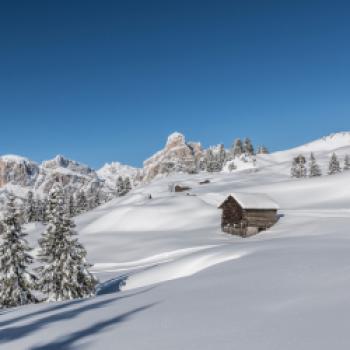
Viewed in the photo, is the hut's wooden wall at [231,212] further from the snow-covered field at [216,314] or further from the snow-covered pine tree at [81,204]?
the snow-covered pine tree at [81,204]

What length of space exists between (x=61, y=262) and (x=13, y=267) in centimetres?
260

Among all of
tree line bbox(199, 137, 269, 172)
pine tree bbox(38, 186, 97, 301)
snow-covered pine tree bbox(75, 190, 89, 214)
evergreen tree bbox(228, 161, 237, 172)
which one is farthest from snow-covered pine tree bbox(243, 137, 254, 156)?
pine tree bbox(38, 186, 97, 301)

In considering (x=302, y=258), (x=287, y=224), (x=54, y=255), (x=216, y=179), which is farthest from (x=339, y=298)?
(x=216, y=179)

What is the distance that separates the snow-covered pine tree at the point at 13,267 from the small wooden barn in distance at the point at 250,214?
1047 inches

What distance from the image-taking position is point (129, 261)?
39.1 m

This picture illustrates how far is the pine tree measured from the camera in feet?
75.6

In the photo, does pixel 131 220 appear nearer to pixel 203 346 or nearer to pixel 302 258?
pixel 302 258

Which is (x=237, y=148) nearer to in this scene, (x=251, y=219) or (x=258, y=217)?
(x=258, y=217)

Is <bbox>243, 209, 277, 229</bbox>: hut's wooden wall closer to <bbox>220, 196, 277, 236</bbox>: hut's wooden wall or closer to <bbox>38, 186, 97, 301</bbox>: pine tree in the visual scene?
<bbox>220, 196, 277, 236</bbox>: hut's wooden wall

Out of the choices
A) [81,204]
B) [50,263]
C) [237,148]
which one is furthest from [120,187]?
[50,263]

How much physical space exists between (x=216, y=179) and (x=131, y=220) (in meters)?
47.7

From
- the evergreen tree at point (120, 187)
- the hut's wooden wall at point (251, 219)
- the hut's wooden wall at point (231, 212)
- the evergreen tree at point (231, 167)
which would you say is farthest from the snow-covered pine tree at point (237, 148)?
the hut's wooden wall at point (251, 219)

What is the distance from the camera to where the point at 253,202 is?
45750mm

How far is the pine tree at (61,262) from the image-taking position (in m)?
23.0
